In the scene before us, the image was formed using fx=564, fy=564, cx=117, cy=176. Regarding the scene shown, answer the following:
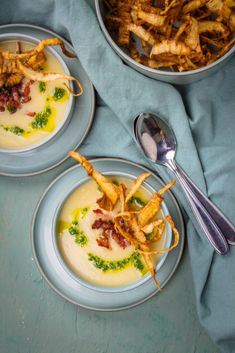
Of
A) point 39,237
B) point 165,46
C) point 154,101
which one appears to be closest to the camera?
point 165,46

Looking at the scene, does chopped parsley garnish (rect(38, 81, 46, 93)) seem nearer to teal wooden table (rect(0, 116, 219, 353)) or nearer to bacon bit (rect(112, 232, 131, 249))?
teal wooden table (rect(0, 116, 219, 353))

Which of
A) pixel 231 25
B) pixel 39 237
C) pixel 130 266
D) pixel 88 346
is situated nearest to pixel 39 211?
pixel 39 237

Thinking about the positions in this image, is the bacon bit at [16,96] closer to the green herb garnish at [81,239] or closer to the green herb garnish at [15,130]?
the green herb garnish at [15,130]

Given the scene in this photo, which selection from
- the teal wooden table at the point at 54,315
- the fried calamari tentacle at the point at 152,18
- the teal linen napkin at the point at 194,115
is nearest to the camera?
the fried calamari tentacle at the point at 152,18

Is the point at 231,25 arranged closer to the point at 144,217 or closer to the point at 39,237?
the point at 144,217

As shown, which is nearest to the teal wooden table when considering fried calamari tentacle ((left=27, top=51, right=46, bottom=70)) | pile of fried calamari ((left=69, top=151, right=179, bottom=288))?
pile of fried calamari ((left=69, top=151, right=179, bottom=288))

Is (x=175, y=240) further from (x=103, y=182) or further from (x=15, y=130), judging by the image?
(x=15, y=130)

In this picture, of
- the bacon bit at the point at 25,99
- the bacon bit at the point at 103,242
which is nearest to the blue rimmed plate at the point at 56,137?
the bacon bit at the point at 25,99
